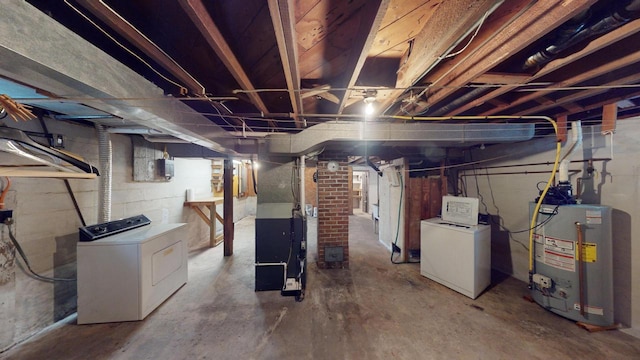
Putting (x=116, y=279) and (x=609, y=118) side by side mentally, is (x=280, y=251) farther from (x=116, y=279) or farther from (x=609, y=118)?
(x=609, y=118)

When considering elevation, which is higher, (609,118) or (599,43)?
(599,43)

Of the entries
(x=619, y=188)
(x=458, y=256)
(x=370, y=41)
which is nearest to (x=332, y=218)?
(x=458, y=256)

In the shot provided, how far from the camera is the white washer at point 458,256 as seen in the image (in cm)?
236

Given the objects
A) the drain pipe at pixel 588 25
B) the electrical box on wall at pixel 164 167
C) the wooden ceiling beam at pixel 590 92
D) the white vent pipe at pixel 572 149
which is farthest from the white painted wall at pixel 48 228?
the white vent pipe at pixel 572 149

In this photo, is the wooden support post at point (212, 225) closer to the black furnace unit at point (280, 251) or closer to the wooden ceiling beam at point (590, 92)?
the black furnace unit at point (280, 251)

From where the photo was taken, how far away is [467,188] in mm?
3516

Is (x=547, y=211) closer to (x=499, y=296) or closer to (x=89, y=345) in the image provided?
(x=499, y=296)

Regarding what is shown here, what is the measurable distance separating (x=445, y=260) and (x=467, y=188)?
5.22 ft

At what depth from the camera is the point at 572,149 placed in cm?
202

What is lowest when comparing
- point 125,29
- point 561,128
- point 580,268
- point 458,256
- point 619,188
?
Result: point 458,256

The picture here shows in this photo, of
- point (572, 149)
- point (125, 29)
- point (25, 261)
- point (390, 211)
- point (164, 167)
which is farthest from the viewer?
point (390, 211)

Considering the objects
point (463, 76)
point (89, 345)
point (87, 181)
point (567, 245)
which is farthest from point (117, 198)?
point (567, 245)

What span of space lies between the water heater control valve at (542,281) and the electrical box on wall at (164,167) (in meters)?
4.89

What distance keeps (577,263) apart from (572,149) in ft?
3.64
